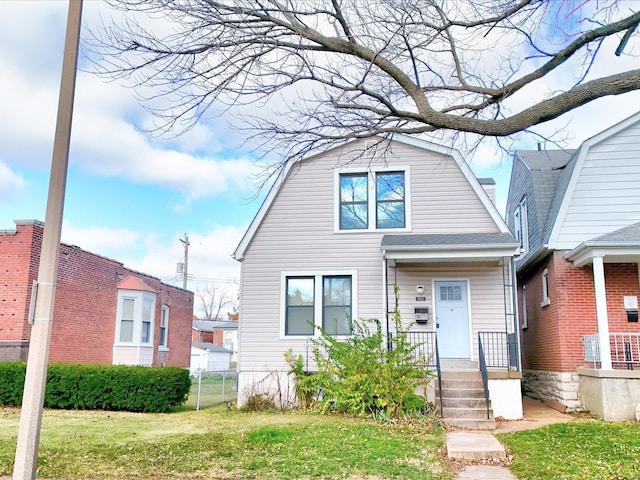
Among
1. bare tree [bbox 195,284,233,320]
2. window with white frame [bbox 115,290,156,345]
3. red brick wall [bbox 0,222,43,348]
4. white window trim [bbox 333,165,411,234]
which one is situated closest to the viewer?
white window trim [bbox 333,165,411,234]

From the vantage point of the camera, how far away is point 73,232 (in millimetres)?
17469

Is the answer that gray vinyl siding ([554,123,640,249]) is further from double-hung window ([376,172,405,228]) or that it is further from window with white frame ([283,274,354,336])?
window with white frame ([283,274,354,336])

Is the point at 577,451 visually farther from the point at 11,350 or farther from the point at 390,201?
the point at 11,350

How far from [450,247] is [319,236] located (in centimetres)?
339

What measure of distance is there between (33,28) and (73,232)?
496 inches

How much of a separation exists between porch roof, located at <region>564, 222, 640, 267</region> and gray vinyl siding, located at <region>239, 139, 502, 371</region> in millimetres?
2273

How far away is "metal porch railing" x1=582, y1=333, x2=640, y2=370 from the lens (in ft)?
38.8

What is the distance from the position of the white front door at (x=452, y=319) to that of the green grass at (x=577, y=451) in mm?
3586

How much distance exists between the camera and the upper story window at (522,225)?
52.9ft

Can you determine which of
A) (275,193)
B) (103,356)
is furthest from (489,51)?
(103,356)

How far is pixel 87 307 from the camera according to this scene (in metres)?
17.8

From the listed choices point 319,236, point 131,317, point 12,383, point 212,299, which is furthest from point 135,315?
point 212,299

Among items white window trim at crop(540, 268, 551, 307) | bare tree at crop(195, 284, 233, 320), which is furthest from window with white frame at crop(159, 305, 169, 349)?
bare tree at crop(195, 284, 233, 320)

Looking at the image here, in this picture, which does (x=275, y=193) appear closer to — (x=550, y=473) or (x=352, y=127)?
(x=352, y=127)
